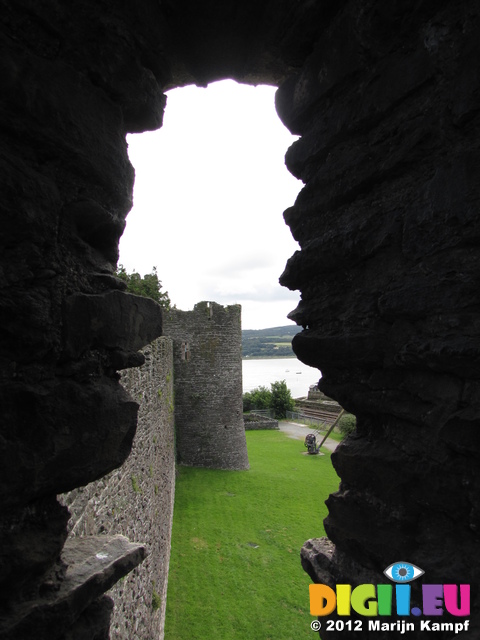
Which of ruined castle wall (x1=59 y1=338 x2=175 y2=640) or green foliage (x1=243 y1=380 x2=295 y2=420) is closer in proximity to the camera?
ruined castle wall (x1=59 y1=338 x2=175 y2=640)

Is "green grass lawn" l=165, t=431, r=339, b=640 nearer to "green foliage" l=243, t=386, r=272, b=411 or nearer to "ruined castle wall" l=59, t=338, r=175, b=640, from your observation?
"ruined castle wall" l=59, t=338, r=175, b=640

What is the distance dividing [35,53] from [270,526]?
403 inches

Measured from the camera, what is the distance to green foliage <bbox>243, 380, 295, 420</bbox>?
92.9 feet

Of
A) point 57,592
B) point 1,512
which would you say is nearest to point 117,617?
point 57,592

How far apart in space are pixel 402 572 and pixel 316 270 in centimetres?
121

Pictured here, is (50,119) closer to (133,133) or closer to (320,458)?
(133,133)

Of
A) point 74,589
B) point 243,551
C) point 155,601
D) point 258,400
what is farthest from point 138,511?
point 258,400

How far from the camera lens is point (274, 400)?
28.5 m

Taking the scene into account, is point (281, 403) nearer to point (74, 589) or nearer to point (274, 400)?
point (274, 400)

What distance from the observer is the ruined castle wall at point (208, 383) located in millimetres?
14297

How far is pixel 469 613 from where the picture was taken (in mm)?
1266

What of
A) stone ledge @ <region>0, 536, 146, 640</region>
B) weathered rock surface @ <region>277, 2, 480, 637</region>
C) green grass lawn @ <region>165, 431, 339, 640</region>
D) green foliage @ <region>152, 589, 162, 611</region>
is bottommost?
green grass lawn @ <region>165, 431, 339, 640</region>

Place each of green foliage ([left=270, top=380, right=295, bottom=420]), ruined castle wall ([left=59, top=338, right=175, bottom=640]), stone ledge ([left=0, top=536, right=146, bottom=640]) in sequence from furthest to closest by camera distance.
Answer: green foliage ([left=270, top=380, right=295, bottom=420])
ruined castle wall ([left=59, top=338, right=175, bottom=640])
stone ledge ([left=0, top=536, right=146, bottom=640])

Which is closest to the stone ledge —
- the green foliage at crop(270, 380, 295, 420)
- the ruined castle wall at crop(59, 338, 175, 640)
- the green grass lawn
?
the ruined castle wall at crop(59, 338, 175, 640)
